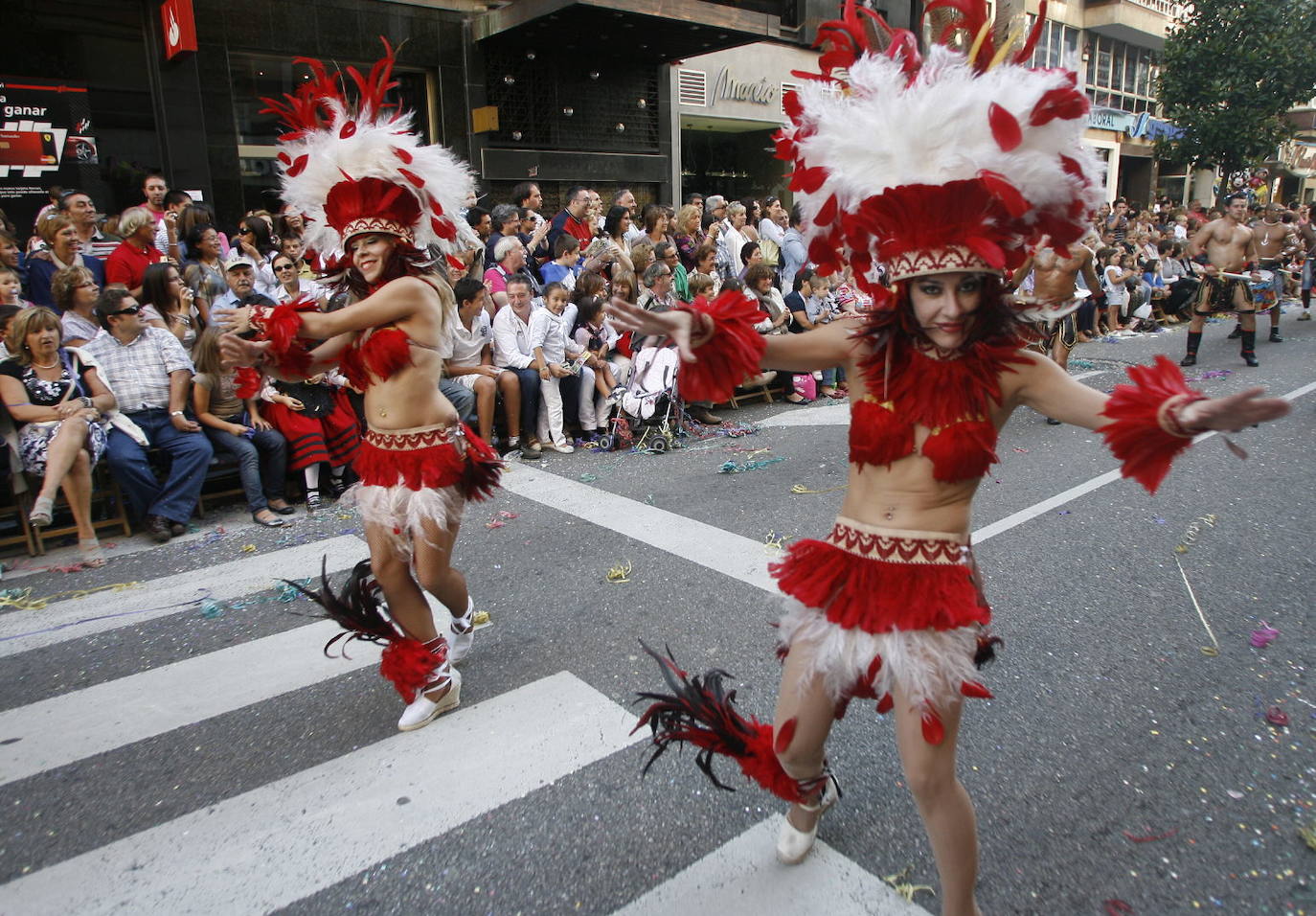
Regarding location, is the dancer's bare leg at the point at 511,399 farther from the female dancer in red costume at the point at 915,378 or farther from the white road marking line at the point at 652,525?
the female dancer in red costume at the point at 915,378

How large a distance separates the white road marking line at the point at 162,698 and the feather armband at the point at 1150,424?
10.4 feet

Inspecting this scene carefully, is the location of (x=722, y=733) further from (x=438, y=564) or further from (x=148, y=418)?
(x=148, y=418)

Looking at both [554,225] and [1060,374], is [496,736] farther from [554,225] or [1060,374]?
[554,225]

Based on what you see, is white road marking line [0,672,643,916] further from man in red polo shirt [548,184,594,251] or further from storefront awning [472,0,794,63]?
storefront awning [472,0,794,63]

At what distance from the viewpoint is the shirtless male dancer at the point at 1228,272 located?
10570 mm

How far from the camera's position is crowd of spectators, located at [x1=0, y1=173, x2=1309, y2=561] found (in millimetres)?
5543

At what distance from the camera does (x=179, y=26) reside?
386 inches

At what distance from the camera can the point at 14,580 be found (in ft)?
16.6

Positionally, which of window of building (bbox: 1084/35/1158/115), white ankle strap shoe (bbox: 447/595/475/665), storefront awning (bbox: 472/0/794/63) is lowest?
white ankle strap shoe (bbox: 447/595/475/665)

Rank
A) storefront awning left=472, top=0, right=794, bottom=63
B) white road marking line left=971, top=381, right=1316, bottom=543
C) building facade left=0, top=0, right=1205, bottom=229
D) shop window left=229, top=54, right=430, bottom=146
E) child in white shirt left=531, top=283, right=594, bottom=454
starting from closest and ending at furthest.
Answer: white road marking line left=971, top=381, right=1316, bottom=543
child in white shirt left=531, top=283, right=594, bottom=454
building facade left=0, top=0, right=1205, bottom=229
shop window left=229, top=54, right=430, bottom=146
storefront awning left=472, top=0, right=794, bottom=63

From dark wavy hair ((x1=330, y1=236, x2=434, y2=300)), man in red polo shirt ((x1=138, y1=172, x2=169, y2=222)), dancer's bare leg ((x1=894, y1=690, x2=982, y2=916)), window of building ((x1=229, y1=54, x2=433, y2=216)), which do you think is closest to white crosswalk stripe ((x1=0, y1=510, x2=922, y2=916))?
dancer's bare leg ((x1=894, y1=690, x2=982, y2=916))

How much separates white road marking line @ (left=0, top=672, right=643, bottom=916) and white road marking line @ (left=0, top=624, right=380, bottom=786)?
0.69m

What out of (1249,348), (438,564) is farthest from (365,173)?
(1249,348)

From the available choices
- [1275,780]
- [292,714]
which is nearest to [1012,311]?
[1275,780]
